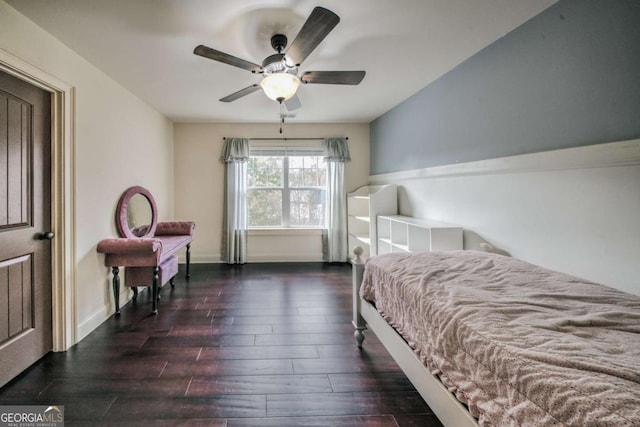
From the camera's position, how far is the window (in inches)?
198

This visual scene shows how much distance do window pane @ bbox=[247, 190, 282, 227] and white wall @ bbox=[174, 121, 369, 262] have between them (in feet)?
0.73

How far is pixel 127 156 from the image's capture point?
330 centimetres

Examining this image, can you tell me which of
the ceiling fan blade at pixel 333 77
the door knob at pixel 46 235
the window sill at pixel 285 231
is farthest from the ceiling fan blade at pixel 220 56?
the window sill at pixel 285 231

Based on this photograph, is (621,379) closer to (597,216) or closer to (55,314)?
(597,216)

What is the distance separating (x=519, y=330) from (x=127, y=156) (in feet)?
12.4

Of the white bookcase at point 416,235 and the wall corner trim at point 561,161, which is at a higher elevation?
the wall corner trim at point 561,161

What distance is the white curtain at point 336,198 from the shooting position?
491 cm

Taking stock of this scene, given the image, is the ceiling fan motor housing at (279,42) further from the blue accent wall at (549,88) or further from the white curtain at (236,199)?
the white curtain at (236,199)

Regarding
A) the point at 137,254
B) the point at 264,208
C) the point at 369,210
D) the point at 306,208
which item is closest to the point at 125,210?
the point at 137,254

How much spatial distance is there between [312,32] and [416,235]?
210 cm

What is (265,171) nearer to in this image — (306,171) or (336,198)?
(306,171)

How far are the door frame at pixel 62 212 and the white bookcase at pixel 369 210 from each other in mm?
3108

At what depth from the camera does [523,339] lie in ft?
3.11

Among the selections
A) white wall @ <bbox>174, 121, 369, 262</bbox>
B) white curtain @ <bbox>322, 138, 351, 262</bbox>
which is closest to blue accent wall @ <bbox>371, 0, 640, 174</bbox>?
white curtain @ <bbox>322, 138, 351, 262</bbox>
